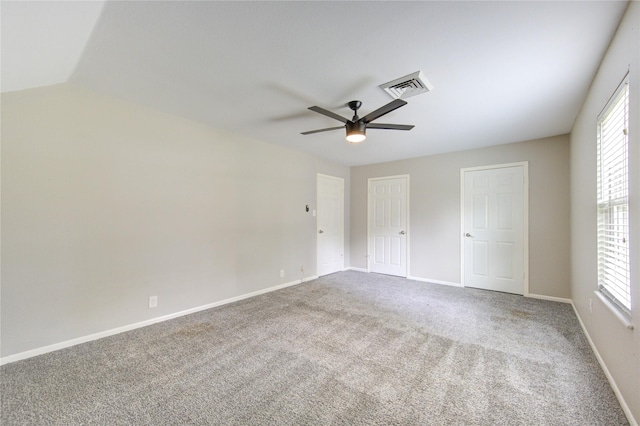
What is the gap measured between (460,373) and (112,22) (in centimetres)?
348

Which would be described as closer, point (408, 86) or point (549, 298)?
point (408, 86)

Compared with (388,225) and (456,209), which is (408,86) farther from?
(388,225)

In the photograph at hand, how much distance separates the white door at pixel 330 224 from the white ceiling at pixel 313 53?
2.52 meters

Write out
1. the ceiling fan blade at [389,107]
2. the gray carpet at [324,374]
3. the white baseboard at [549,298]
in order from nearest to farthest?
the gray carpet at [324,374], the ceiling fan blade at [389,107], the white baseboard at [549,298]

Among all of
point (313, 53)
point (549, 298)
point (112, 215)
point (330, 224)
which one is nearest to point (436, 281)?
point (549, 298)

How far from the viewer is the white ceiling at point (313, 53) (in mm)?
1563

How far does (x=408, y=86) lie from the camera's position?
234cm

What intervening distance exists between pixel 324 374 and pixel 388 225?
3.90 metres

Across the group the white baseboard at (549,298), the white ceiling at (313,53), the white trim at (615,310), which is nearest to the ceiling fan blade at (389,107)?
the white ceiling at (313,53)

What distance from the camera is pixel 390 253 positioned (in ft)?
18.0

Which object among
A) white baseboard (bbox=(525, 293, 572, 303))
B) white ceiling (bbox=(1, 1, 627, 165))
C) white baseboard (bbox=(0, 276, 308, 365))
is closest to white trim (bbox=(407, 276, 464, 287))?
white baseboard (bbox=(525, 293, 572, 303))

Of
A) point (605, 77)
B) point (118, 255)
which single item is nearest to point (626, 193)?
point (605, 77)

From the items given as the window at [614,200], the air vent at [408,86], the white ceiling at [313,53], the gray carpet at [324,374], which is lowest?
the gray carpet at [324,374]

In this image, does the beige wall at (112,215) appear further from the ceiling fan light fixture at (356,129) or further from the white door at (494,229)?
the white door at (494,229)
